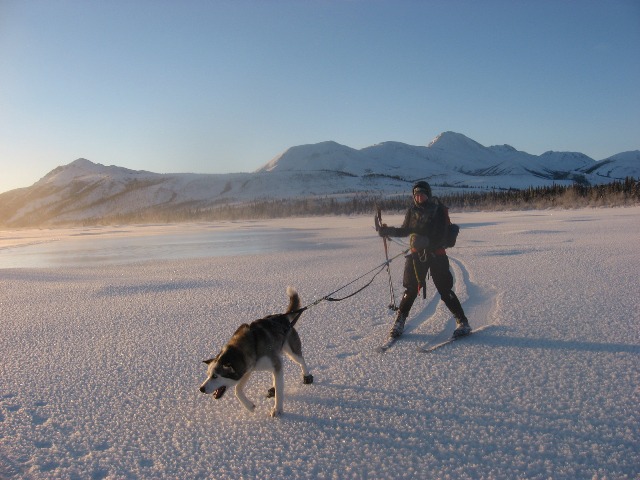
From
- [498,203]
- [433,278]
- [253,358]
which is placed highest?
[498,203]

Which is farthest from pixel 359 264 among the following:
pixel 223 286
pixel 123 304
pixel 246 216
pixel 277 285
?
pixel 246 216

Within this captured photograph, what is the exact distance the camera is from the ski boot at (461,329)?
16.7 ft

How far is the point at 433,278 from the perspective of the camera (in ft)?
17.2

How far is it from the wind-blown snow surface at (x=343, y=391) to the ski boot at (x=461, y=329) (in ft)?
0.35

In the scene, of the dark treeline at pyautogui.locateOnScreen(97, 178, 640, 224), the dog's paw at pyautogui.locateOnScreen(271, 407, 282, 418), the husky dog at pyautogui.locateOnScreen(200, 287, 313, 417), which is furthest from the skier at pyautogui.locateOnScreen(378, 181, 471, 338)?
the dark treeline at pyautogui.locateOnScreen(97, 178, 640, 224)

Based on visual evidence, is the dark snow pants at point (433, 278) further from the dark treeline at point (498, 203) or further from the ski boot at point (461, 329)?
the dark treeline at point (498, 203)

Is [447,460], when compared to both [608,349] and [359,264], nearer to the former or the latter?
[608,349]

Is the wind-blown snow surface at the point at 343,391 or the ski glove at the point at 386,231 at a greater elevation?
the ski glove at the point at 386,231

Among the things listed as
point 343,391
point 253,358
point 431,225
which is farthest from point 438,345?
point 253,358

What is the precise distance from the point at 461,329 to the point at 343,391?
1924mm

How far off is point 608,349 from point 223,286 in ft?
21.5

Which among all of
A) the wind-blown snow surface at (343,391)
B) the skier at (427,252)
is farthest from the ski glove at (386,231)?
the wind-blown snow surface at (343,391)

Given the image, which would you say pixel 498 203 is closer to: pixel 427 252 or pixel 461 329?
pixel 427 252

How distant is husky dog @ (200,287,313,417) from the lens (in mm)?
3283
